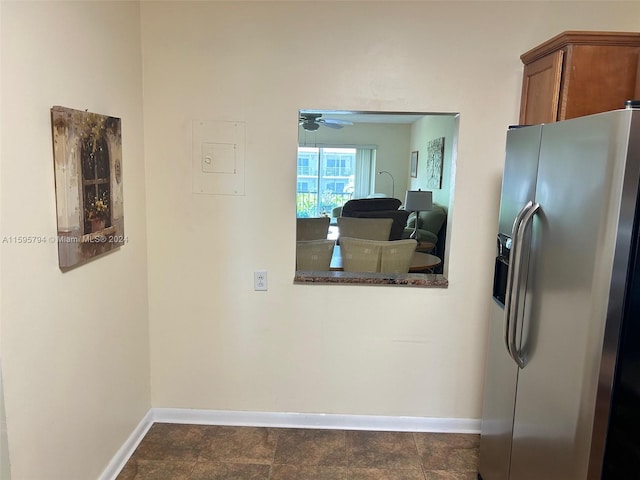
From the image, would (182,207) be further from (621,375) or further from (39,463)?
(621,375)

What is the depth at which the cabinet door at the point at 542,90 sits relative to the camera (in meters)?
1.99

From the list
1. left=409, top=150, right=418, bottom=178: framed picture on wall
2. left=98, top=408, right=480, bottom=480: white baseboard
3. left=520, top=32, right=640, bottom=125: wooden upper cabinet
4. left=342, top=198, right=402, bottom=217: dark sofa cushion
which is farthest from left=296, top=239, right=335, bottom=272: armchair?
left=409, top=150, right=418, bottom=178: framed picture on wall

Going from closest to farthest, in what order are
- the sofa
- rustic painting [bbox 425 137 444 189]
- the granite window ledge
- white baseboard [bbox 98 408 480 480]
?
the granite window ledge → white baseboard [bbox 98 408 480 480] → the sofa → rustic painting [bbox 425 137 444 189]

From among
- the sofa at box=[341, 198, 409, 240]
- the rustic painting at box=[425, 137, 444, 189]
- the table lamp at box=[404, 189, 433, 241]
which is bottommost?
the sofa at box=[341, 198, 409, 240]

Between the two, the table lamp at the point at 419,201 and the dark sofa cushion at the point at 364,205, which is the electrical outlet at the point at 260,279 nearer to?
the dark sofa cushion at the point at 364,205

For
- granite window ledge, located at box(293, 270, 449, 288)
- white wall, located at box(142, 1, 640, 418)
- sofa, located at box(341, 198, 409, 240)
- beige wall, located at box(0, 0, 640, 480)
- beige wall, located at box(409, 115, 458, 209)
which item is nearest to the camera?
beige wall, located at box(0, 0, 640, 480)

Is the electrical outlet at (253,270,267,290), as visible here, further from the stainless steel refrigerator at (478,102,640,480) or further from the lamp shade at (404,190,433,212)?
the lamp shade at (404,190,433,212)

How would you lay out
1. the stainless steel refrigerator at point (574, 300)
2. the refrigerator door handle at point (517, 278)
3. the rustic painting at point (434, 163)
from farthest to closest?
the rustic painting at point (434, 163) → the refrigerator door handle at point (517, 278) → the stainless steel refrigerator at point (574, 300)

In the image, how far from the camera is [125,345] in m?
2.30

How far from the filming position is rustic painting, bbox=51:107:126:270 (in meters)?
1.64

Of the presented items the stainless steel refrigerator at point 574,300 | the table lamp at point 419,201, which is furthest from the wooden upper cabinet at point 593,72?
the table lamp at point 419,201

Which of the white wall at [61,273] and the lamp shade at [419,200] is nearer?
the white wall at [61,273]

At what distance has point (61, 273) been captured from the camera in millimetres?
1690

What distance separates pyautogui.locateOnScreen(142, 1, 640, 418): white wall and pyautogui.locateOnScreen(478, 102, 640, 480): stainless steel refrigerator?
685 millimetres
